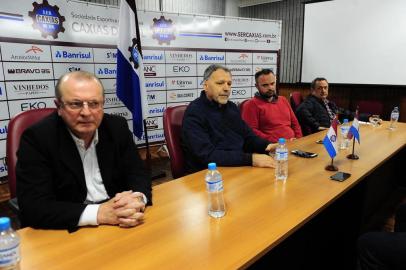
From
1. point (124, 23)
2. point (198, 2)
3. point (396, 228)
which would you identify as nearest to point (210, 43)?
point (124, 23)

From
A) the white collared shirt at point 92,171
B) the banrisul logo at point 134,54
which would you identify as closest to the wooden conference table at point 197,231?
the white collared shirt at point 92,171

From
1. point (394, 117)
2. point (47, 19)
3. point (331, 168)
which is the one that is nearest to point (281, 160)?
point (331, 168)

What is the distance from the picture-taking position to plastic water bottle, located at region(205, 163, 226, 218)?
120 centimetres

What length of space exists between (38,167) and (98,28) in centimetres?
284

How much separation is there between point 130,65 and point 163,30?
3.37 ft

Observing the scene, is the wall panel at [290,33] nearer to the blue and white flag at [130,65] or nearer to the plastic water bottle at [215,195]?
the blue and white flag at [130,65]

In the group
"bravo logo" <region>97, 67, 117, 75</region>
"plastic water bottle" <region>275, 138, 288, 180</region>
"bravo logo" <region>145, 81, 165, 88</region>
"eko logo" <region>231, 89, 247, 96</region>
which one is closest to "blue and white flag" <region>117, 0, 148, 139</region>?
"bravo logo" <region>97, 67, 117, 75</region>

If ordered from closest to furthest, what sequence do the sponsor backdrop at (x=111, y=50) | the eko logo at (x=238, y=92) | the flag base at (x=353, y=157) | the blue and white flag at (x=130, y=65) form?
1. the flag base at (x=353, y=157)
2. the sponsor backdrop at (x=111, y=50)
3. the blue and white flag at (x=130, y=65)
4. the eko logo at (x=238, y=92)

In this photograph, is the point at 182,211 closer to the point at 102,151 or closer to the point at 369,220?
the point at 102,151

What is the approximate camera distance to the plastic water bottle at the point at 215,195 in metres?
1.20

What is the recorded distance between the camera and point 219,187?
1.21 m

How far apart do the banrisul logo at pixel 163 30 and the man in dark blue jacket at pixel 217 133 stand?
226cm

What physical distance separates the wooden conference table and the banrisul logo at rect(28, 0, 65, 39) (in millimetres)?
2590

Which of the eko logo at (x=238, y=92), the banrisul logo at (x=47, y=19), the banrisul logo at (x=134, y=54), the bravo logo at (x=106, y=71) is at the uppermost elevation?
the banrisul logo at (x=47, y=19)
